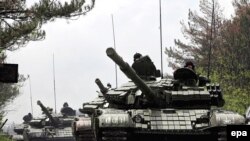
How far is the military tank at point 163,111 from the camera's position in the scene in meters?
13.6

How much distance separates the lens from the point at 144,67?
1691cm

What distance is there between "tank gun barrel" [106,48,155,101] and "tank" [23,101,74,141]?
1278cm

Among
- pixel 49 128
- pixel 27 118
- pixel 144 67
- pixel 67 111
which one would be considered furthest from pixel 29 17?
pixel 27 118

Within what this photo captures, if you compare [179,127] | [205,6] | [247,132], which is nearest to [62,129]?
[179,127]

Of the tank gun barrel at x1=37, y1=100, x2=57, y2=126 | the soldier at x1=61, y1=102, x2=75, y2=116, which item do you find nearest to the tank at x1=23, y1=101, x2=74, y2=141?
the tank gun barrel at x1=37, y1=100, x2=57, y2=126

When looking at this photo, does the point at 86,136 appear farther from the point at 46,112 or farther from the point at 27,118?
the point at 27,118

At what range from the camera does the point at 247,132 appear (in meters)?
8.34

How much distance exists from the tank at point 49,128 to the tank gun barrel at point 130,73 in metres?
12.8

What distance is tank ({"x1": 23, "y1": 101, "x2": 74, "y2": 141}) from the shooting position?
27.2 m

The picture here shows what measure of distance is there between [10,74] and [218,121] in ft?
15.2

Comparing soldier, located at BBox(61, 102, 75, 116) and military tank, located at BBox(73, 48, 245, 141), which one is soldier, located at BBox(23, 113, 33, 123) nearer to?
soldier, located at BBox(61, 102, 75, 116)

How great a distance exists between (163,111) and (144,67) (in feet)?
7.85

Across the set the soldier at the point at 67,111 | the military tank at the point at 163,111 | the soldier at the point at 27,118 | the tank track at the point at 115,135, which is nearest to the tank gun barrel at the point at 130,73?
the military tank at the point at 163,111

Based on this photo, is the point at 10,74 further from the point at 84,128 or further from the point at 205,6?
the point at 205,6
